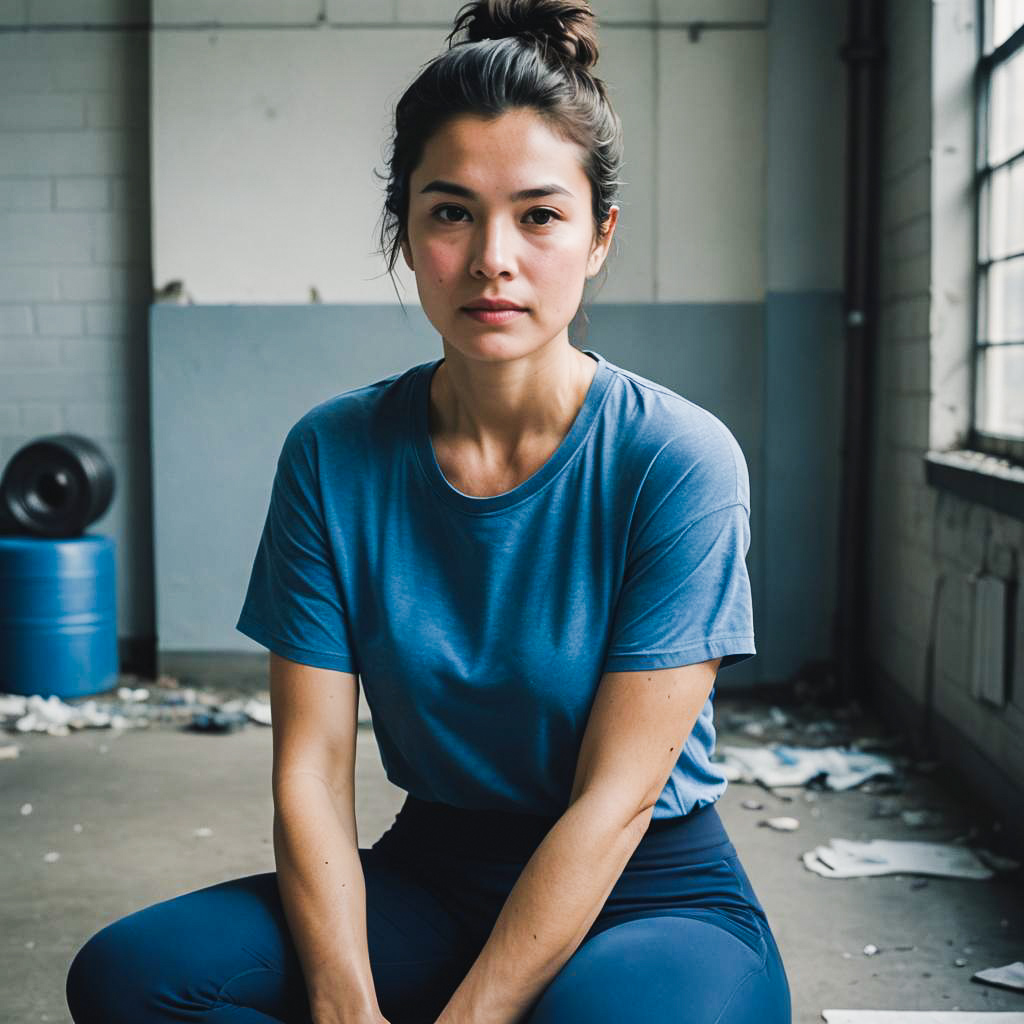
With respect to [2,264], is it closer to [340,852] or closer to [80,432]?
[80,432]

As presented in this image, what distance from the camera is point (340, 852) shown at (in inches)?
58.9

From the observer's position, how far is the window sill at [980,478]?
309 centimetres

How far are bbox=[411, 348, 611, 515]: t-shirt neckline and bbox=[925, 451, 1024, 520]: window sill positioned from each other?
1816mm

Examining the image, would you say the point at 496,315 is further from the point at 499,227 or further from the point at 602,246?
the point at 602,246

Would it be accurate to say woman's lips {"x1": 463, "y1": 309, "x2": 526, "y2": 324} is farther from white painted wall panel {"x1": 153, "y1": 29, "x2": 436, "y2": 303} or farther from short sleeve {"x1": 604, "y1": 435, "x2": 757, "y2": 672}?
white painted wall panel {"x1": 153, "y1": 29, "x2": 436, "y2": 303}

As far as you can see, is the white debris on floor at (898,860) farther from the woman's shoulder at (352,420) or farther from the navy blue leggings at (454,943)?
the woman's shoulder at (352,420)

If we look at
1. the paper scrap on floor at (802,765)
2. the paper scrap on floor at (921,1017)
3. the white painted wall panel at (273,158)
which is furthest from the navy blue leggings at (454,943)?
the white painted wall panel at (273,158)

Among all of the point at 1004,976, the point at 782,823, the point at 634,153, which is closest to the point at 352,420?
the point at 1004,976

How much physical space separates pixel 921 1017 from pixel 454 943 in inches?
44.7

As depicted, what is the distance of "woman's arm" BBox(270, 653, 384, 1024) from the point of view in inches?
55.1

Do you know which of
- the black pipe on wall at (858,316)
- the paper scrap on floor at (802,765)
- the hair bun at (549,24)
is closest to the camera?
the hair bun at (549,24)

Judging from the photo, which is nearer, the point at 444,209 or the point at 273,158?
the point at 444,209

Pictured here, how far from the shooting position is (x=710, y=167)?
4832 mm

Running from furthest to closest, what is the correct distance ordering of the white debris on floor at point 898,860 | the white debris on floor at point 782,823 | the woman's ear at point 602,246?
the white debris on floor at point 782,823
the white debris on floor at point 898,860
the woman's ear at point 602,246
